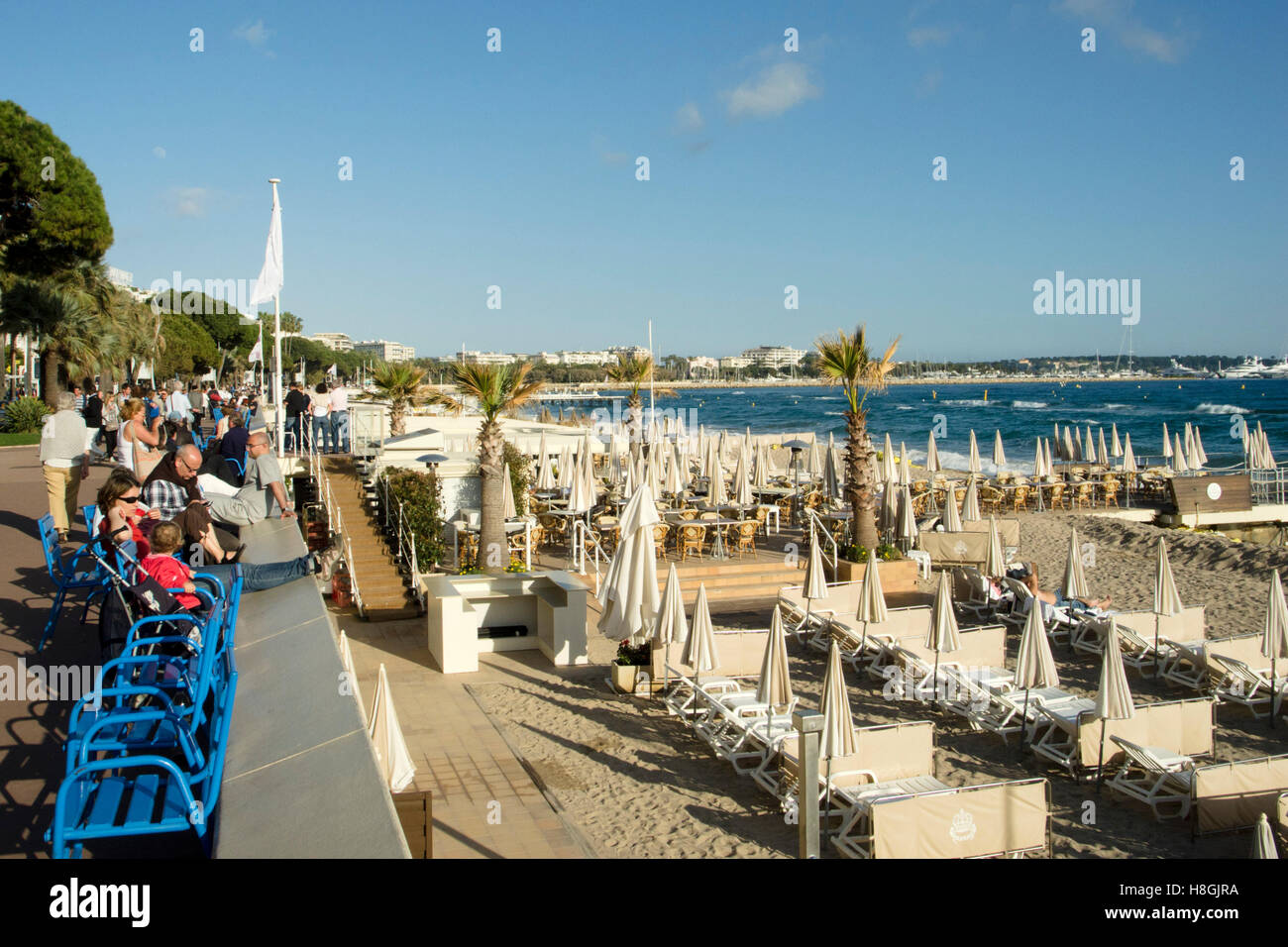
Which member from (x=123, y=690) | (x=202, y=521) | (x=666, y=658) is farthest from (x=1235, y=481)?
(x=123, y=690)

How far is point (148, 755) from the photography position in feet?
11.1

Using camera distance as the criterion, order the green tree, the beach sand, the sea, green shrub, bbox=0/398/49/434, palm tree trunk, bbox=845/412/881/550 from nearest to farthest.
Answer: the beach sand
palm tree trunk, bbox=845/412/881/550
green shrub, bbox=0/398/49/434
the green tree
the sea

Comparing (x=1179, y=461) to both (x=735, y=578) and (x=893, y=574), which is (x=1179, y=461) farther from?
(x=735, y=578)

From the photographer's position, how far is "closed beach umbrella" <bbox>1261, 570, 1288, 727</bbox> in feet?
32.9

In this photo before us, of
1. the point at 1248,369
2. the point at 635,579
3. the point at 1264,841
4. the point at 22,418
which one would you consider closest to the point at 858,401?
the point at 635,579

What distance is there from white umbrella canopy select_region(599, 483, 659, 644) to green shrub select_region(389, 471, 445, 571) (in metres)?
4.65

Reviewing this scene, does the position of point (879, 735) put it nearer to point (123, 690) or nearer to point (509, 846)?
point (509, 846)

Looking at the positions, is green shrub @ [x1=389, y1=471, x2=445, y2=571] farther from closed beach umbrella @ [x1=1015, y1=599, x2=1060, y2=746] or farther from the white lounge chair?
the white lounge chair

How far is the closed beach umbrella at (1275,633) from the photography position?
32.9 ft

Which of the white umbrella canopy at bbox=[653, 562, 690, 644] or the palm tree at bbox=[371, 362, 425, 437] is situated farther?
the palm tree at bbox=[371, 362, 425, 437]

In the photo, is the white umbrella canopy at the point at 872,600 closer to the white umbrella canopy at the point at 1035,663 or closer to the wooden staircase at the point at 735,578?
the white umbrella canopy at the point at 1035,663

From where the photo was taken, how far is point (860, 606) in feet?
38.0

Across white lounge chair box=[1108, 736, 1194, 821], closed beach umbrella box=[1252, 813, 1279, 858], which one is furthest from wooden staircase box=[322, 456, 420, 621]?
closed beach umbrella box=[1252, 813, 1279, 858]
